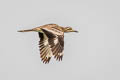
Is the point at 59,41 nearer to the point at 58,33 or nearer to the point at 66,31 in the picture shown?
the point at 58,33

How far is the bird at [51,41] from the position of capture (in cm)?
2673

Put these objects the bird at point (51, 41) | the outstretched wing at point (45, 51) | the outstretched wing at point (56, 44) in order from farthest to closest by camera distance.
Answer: the outstretched wing at point (45, 51)
the bird at point (51, 41)
the outstretched wing at point (56, 44)

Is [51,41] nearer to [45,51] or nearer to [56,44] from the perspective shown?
[56,44]

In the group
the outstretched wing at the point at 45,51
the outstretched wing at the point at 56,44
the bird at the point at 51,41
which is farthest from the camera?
the outstretched wing at the point at 45,51

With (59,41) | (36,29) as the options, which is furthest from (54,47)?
(36,29)

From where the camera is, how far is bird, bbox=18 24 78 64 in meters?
26.7

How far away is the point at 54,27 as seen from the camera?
28.4 meters

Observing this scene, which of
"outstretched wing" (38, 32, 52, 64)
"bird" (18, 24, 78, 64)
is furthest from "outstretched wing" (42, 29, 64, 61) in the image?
"outstretched wing" (38, 32, 52, 64)

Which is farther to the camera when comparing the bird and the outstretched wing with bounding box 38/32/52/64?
the outstretched wing with bounding box 38/32/52/64

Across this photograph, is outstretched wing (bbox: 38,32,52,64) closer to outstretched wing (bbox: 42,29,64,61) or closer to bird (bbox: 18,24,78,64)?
bird (bbox: 18,24,78,64)

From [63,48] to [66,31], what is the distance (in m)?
2.85

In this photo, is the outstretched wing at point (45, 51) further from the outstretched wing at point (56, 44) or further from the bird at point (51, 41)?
the outstretched wing at point (56, 44)

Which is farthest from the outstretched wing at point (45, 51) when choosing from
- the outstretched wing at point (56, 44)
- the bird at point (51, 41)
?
the outstretched wing at point (56, 44)

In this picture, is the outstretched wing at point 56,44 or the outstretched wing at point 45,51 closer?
the outstretched wing at point 56,44
